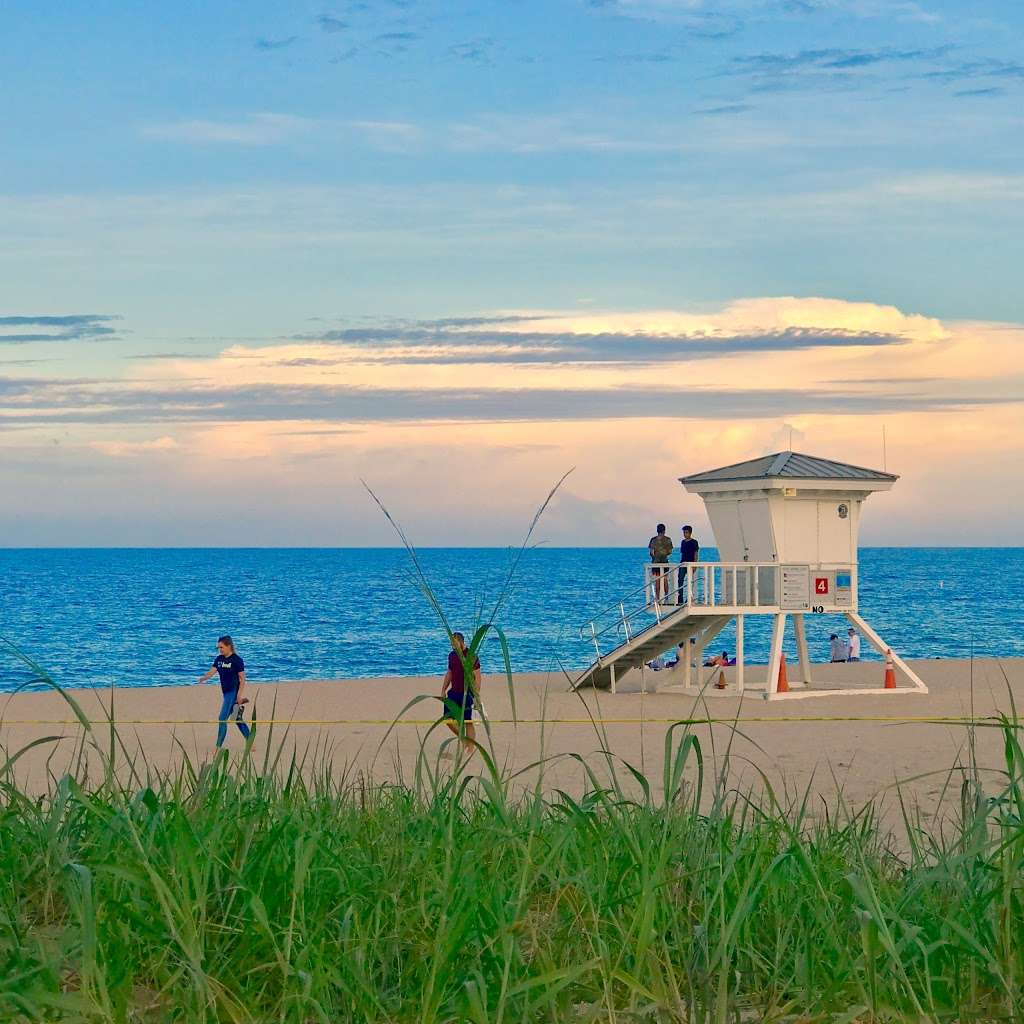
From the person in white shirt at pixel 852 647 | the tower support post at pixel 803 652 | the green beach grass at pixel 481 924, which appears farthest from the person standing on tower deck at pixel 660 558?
the green beach grass at pixel 481 924

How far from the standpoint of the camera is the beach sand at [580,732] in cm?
1593

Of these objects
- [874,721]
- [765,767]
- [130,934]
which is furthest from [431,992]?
[874,721]

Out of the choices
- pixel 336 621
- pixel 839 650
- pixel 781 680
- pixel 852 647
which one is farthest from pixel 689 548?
pixel 336 621

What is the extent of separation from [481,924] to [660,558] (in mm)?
25709

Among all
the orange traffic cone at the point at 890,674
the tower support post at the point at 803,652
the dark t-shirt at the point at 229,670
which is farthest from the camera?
the tower support post at the point at 803,652

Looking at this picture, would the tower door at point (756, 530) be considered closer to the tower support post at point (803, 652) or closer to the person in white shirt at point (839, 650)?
the tower support post at point (803, 652)

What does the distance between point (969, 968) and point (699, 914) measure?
0.80 m

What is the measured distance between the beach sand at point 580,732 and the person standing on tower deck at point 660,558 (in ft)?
7.20

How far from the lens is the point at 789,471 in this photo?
2706 centimetres

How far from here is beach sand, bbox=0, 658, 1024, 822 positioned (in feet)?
52.3

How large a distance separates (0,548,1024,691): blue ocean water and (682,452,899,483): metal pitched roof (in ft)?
12.4

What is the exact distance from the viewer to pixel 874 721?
24.3 m

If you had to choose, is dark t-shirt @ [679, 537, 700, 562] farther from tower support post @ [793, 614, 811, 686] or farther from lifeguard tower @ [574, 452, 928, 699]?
tower support post @ [793, 614, 811, 686]

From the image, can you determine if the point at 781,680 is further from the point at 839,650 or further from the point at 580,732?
the point at 839,650
